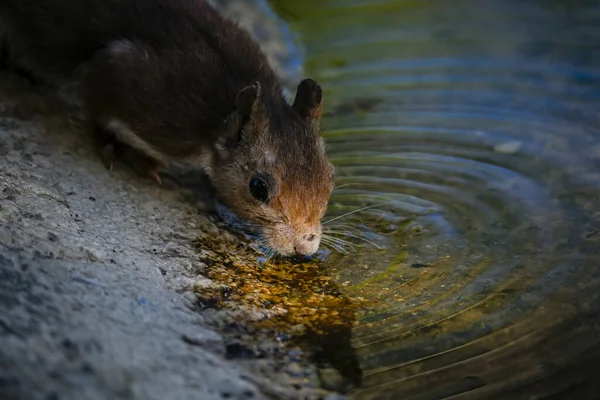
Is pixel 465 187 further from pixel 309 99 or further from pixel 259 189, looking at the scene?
pixel 259 189

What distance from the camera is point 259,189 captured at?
4.18 meters

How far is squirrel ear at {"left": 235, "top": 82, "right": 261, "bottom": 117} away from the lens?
164 inches

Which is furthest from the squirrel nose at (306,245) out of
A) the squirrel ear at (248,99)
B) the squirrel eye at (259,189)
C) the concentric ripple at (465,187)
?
the squirrel ear at (248,99)

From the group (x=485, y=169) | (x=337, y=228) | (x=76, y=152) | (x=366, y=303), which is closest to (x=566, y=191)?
(x=485, y=169)

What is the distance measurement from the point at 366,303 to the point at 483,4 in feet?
15.5

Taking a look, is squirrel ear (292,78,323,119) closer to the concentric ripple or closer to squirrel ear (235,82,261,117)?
squirrel ear (235,82,261,117)

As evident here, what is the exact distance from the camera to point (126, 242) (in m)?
3.73

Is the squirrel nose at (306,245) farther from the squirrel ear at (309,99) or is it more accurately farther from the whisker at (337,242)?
the squirrel ear at (309,99)

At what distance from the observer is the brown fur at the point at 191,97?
13.5 feet

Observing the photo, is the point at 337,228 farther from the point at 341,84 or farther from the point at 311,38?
the point at 311,38

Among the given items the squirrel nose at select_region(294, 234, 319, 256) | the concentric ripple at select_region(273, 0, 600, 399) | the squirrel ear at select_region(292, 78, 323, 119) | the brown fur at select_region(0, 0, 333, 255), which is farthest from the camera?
the squirrel ear at select_region(292, 78, 323, 119)

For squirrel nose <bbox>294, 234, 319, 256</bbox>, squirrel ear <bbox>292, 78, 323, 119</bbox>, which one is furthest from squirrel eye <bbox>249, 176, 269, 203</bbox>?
squirrel ear <bbox>292, 78, 323, 119</bbox>

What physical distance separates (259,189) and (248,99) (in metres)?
0.46

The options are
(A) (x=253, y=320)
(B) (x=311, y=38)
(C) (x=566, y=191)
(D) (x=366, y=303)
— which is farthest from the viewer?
(B) (x=311, y=38)
